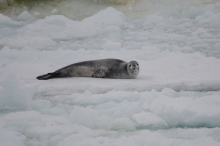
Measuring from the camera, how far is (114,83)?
135 inches

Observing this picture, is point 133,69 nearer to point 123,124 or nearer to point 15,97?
point 15,97

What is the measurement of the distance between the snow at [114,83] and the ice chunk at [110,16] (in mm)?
18

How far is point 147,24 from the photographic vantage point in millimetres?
5488

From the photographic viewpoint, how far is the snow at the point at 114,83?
2011mm

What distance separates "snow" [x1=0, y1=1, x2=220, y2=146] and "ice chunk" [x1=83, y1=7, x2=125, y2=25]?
2 centimetres

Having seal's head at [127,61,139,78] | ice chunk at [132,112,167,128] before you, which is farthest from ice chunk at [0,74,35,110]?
seal's head at [127,61,139,78]

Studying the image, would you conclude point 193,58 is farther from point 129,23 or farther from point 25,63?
point 25,63

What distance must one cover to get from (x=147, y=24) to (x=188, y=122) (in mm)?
3528

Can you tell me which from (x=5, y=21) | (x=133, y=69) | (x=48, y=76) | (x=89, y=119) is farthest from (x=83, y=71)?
(x=5, y=21)

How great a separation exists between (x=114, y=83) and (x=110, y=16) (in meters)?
2.44

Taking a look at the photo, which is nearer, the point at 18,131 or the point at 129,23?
the point at 18,131

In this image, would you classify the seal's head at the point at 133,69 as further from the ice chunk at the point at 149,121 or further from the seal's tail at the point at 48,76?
the ice chunk at the point at 149,121

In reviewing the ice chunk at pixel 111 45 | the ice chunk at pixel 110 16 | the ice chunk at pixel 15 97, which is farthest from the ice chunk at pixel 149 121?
the ice chunk at pixel 110 16

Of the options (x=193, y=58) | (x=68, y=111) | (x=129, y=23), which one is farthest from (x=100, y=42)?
(x=68, y=111)
